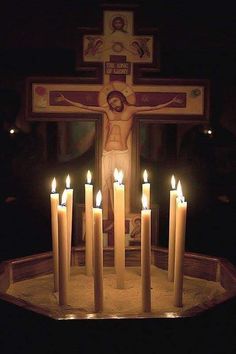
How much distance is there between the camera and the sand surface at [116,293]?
42.7 inches

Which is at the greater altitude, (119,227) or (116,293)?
(119,227)

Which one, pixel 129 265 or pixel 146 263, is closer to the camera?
pixel 146 263

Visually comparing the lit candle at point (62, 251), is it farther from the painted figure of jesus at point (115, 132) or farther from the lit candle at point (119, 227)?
the painted figure of jesus at point (115, 132)

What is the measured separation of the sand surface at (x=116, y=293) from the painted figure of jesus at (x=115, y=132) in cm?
31

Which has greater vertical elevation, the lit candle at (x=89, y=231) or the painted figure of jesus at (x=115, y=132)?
the painted figure of jesus at (x=115, y=132)

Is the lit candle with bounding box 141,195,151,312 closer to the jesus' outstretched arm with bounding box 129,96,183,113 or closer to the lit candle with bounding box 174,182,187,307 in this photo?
the lit candle with bounding box 174,182,187,307

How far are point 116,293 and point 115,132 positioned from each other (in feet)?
1.71

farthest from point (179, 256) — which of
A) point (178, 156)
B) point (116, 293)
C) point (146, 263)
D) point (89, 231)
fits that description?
point (178, 156)

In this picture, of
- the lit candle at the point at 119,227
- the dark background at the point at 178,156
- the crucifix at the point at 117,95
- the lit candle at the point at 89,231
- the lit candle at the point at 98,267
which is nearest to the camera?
the dark background at the point at 178,156

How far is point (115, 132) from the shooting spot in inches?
59.4

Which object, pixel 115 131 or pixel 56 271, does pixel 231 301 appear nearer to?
pixel 56 271

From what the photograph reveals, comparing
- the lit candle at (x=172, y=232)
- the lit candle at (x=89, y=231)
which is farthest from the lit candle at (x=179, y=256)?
the lit candle at (x=89, y=231)

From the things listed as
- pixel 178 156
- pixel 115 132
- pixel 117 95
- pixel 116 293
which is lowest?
pixel 116 293

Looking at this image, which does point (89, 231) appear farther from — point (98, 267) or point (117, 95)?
point (117, 95)
